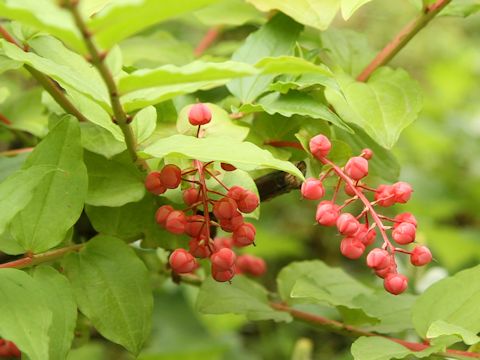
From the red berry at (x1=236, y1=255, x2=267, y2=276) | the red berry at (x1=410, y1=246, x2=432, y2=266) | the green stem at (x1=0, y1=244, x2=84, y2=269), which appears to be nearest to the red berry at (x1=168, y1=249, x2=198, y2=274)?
the green stem at (x1=0, y1=244, x2=84, y2=269)

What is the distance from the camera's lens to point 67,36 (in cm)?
50

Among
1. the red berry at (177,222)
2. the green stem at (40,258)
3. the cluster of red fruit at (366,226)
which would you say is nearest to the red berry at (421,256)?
the cluster of red fruit at (366,226)

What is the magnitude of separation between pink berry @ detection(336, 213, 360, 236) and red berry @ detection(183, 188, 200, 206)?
129mm

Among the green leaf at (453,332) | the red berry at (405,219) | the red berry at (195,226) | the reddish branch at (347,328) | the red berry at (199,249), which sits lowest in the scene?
the reddish branch at (347,328)

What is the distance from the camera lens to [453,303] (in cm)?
75

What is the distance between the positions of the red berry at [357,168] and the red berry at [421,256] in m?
0.09

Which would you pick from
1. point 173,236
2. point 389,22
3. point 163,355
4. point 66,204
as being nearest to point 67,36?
point 66,204

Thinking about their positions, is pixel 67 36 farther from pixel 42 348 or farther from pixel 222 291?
pixel 222 291

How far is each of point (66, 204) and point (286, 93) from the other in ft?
0.78

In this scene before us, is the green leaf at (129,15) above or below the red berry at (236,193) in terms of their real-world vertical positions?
above

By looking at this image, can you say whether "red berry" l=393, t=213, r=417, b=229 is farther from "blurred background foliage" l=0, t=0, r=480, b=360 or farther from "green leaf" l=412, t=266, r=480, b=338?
"blurred background foliage" l=0, t=0, r=480, b=360

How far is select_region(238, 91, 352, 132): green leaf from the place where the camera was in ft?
2.34

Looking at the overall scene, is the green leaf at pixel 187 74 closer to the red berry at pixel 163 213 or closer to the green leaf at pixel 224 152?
the green leaf at pixel 224 152

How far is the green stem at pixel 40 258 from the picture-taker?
696 millimetres
